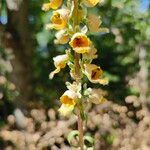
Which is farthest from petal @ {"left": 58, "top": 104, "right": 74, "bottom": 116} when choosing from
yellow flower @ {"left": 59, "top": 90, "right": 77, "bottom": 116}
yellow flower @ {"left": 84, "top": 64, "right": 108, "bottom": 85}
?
yellow flower @ {"left": 84, "top": 64, "right": 108, "bottom": 85}

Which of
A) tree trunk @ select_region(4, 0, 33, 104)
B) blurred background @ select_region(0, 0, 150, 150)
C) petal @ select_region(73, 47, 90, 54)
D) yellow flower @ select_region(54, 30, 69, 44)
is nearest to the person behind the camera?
petal @ select_region(73, 47, 90, 54)

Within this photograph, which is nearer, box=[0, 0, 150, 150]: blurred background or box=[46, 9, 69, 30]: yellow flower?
box=[46, 9, 69, 30]: yellow flower

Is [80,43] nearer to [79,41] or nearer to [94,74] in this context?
[79,41]

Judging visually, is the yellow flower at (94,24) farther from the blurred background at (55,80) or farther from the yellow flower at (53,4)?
the blurred background at (55,80)

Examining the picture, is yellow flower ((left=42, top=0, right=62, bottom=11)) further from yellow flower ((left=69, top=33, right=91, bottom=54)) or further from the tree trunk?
the tree trunk

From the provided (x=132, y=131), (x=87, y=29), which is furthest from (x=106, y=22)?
(x=87, y=29)

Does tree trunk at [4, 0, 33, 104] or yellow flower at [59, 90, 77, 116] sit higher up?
tree trunk at [4, 0, 33, 104]

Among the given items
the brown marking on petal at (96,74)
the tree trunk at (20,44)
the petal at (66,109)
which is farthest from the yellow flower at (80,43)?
the tree trunk at (20,44)

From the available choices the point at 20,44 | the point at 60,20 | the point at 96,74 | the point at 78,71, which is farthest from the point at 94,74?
the point at 20,44

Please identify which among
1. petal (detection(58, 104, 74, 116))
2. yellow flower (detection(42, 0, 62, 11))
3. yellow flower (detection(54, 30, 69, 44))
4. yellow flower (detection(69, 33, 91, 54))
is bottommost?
petal (detection(58, 104, 74, 116))
